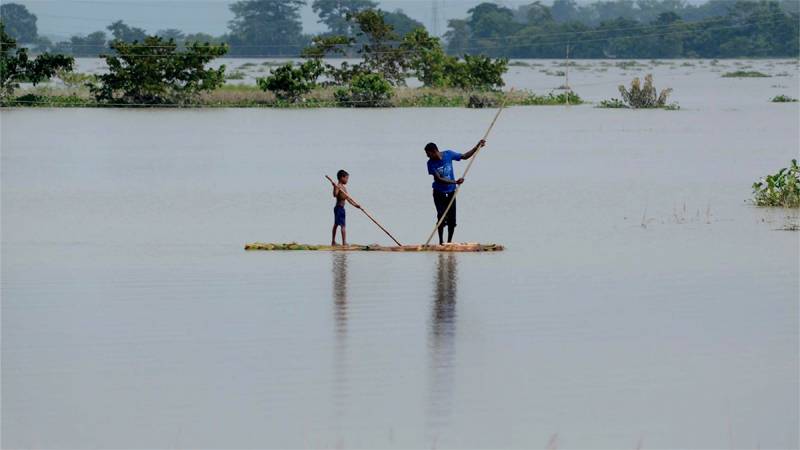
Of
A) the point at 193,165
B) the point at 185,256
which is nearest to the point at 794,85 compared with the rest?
the point at 193,165

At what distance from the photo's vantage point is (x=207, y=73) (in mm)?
53094

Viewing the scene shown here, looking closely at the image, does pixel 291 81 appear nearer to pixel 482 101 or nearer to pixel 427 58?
pixel 482 101

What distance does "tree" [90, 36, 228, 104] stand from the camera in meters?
52.3

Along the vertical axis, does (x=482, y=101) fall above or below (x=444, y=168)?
below

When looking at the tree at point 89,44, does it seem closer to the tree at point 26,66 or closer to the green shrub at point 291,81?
the tree at point 26,66

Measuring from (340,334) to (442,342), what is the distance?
77cm

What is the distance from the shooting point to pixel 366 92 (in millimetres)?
54312

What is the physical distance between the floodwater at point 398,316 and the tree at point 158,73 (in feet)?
80.4

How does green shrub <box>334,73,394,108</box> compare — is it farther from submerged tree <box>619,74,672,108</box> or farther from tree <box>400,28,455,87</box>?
submerged tree <box>619,74,672,108</box>

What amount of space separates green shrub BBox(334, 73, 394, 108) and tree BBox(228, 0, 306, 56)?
84.4 metres

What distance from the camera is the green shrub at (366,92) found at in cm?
5378

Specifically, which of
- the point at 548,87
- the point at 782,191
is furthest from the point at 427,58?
the point at 782,191

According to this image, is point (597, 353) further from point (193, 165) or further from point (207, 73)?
point (207, 73)

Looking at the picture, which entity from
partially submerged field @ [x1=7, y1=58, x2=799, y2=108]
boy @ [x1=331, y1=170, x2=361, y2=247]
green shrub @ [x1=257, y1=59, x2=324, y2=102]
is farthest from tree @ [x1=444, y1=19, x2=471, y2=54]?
boy @ [x1=331, y1=170, x2=361, y2=247]
